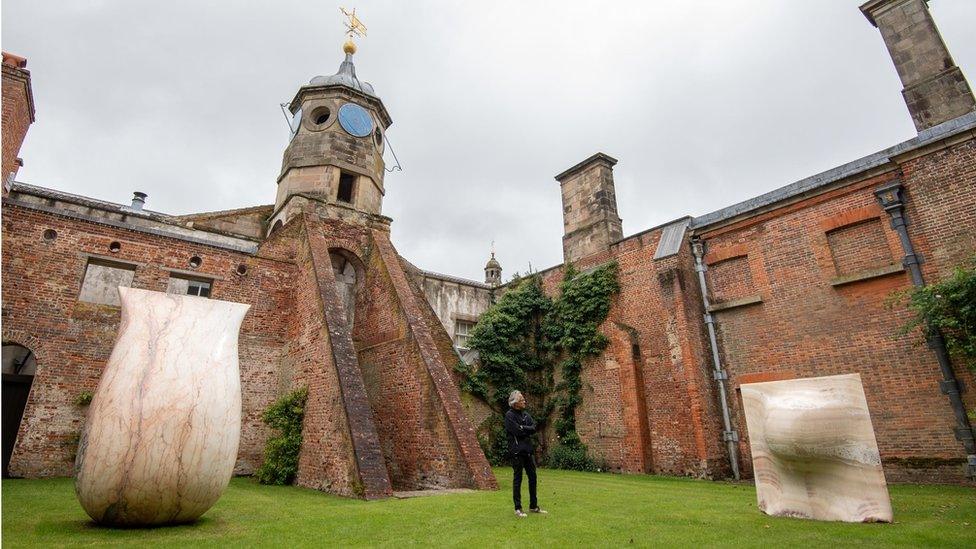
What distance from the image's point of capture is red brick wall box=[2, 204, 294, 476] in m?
10.2

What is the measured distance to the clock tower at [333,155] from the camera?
15.8 meters

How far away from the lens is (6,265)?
10562 mm

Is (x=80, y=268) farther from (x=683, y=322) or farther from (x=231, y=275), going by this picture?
(x=683, y=322)

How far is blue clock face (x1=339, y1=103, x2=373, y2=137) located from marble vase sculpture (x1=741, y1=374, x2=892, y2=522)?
14.8m

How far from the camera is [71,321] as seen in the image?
10.9 metres

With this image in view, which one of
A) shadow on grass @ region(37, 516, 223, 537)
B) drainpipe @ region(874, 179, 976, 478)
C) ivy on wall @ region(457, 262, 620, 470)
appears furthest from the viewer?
ivy on wall @ region(457, 262, 620, 470)

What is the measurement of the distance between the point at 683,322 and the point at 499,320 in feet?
19.9

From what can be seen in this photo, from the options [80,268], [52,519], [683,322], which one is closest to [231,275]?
[80,268]

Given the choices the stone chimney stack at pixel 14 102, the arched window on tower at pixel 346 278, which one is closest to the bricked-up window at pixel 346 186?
the arched window on tower at pixel 346 278

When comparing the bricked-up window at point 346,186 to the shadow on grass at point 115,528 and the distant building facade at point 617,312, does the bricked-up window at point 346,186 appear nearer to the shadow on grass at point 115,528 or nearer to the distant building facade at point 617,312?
the distant building facade at point 617,312

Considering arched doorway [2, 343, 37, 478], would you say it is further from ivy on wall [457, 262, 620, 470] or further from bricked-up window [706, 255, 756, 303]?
bricked-up window [706, 255, 756, 303]

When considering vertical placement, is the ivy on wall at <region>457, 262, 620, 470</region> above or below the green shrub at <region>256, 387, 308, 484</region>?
above

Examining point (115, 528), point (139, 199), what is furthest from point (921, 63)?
point (139, 199)

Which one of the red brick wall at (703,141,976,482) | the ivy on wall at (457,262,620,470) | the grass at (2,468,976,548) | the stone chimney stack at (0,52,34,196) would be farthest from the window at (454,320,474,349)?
the stone chimney stack at (0,52,34,196)
